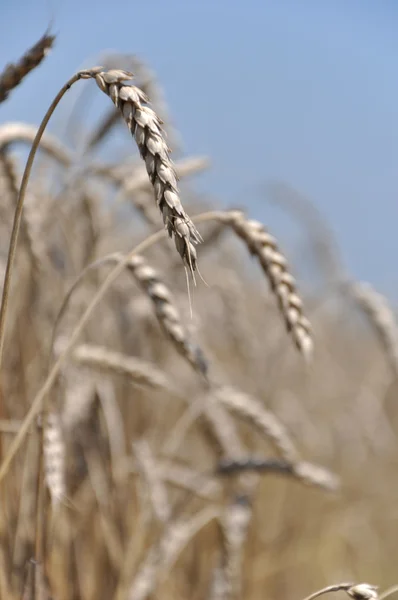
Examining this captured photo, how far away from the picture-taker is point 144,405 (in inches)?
96.2

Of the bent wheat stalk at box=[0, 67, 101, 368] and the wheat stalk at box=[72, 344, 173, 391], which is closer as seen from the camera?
the bent wheat stalk at box=[0, 67, 101, 368]

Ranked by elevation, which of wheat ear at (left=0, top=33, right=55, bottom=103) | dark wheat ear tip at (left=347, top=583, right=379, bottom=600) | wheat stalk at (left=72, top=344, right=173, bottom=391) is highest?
wheat ear at (left=0, top=33, right=55, bottom=103)

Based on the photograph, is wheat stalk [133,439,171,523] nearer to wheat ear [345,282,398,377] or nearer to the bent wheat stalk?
wheat ear [345,282,398,377]

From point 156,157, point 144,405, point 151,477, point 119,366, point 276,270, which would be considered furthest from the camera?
point 144,405

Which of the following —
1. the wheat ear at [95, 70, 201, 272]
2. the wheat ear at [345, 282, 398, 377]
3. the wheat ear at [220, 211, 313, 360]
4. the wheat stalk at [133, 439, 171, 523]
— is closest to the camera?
the wheat ear at [95, 70, 201, 272]

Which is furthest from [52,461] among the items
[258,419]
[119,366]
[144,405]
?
[144,405]

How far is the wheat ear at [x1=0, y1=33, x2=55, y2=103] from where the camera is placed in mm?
873

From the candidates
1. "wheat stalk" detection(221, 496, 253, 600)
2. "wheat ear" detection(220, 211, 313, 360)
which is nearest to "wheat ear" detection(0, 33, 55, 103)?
"wheat ear" detection(220, 211, 313, 360)

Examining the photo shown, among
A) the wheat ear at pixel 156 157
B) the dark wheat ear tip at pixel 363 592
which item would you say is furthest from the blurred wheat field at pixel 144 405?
the dark wheat ear tip at pixel 363 592

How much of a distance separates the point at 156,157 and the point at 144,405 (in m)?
1.84

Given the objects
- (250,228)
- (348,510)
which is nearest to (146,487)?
(250,228)

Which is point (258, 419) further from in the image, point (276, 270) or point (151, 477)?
point (276, 270)

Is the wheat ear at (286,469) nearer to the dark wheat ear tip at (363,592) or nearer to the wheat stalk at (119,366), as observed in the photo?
the wheat stalk at (119,366)

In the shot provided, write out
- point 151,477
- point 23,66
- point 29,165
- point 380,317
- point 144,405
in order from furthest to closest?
point 144,405, point 380,317, point 151,477, point 23,66, point 29,165
